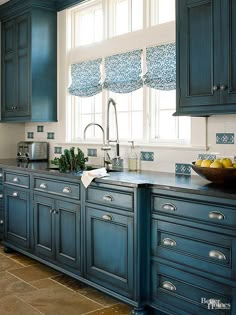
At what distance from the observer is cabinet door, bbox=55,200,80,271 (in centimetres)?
339

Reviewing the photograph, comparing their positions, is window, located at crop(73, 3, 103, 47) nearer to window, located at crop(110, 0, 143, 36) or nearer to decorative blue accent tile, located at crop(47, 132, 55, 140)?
window, located at crop(110, 0, 143, 36)

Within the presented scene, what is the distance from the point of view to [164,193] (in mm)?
2674

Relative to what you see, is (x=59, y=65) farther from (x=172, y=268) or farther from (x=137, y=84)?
(x=172, y=268)

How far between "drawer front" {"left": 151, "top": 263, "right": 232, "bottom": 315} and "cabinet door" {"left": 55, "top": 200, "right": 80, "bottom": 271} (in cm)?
85

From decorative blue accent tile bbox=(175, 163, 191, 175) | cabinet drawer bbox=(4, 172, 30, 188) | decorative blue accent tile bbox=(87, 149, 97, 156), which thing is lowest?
cabinet drawer bbox=(4, 172, 30, 188)

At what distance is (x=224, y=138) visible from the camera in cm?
312

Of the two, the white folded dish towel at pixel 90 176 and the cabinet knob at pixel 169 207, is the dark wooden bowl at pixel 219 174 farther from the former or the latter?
the white folded dish towel at pixel 90 176

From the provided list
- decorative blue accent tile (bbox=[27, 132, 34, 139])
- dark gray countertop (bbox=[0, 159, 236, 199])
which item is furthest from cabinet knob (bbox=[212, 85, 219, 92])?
decorative blue accent tile (bbox=[27, 132, 34, 139])

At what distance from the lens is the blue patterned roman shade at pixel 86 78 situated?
171 inches

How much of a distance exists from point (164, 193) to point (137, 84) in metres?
1.48

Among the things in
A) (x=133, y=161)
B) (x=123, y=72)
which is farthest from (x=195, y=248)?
(x=123, y=72)

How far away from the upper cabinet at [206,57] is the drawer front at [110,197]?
0.72 metres

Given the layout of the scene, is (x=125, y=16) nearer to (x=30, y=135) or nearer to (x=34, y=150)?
(x=34, y=150)

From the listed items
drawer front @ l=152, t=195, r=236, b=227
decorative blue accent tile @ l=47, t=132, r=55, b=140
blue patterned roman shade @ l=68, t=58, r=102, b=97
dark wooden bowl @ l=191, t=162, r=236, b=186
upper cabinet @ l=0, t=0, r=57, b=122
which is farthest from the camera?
decorative blue accent tile @ l=47, t=132, r=55, b=140
